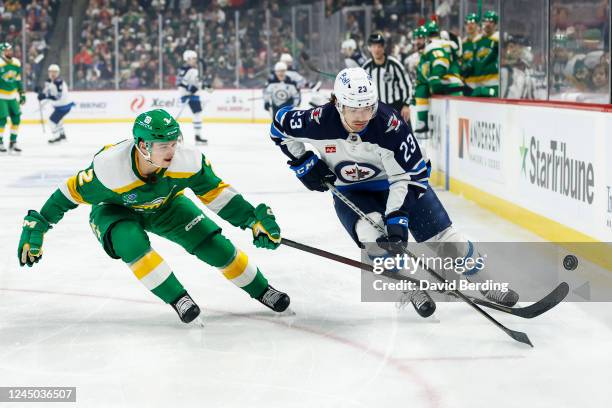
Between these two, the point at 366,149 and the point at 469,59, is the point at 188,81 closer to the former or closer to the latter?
the point at 469,59

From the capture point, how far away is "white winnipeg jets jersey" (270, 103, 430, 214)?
3.91m

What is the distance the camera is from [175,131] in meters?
3.53

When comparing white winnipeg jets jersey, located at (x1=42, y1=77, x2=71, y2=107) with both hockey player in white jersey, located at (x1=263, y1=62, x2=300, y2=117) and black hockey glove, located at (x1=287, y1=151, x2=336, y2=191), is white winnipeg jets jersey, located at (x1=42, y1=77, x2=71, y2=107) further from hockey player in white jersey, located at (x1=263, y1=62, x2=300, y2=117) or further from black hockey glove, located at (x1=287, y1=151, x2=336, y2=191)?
black hockey glove, located at (x1=287, y1=151, x2=336, y2=191)

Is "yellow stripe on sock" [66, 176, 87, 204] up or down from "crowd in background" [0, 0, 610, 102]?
down

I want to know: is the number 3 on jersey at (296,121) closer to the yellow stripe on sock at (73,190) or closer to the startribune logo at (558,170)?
the yellow stripe on sock at (73,190)

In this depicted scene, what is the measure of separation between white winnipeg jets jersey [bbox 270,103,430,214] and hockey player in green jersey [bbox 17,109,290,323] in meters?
0.44

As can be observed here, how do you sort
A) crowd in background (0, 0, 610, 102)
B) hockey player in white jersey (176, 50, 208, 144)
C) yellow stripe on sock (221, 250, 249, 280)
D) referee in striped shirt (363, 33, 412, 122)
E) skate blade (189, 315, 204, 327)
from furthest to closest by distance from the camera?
crowd in background (0, 0, 610, 102), hockey player in white jersey (176, 50, 208, 144), referee in striped shirt (363, 33, 412, 122), yellow stripe on sock (221, 250, 249, 280), skate blade (189, 315, 204, 327)

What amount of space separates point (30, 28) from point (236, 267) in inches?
621

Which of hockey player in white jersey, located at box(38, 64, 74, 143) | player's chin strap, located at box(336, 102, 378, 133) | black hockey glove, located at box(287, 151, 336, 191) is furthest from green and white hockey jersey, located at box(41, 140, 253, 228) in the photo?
hockey player in white jersey, located at box(38, 64, 74, 143)

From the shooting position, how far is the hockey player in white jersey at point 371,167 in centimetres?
380

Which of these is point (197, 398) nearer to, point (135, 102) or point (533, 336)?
point (533, 336)

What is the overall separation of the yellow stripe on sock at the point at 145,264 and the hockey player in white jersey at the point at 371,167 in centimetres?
79

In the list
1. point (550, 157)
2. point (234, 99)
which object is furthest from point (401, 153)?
point (234, 99)

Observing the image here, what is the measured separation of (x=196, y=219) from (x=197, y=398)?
1.13 m
